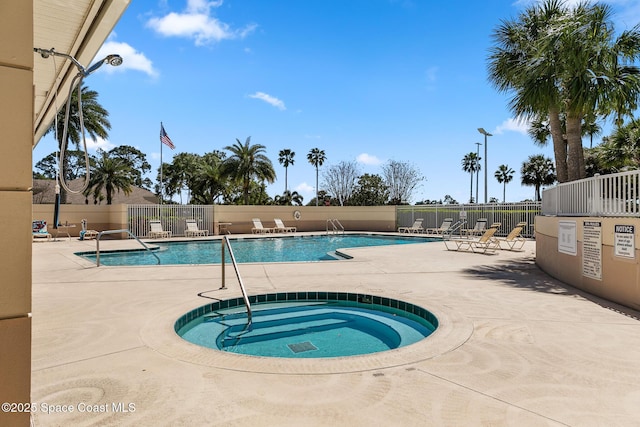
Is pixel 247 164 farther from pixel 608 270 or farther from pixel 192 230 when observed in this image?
pixel 608 270


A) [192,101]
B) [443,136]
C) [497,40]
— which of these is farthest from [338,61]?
[443,136]

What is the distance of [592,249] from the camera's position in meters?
6.29

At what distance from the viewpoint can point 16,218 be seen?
4.89 ft

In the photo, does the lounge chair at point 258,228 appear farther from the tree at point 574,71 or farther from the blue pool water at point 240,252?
the tree at point 574,71

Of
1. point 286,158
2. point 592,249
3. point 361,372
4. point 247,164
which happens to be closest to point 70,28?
point 361,372

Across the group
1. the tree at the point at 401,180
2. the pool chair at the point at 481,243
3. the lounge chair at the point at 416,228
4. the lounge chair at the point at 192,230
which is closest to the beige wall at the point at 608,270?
the pool chair at the point at 481,243

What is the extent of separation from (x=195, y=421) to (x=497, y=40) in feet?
41.2

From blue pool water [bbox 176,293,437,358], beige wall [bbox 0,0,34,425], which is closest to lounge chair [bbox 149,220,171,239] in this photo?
blue pool water [bbox 176,293,437,358]

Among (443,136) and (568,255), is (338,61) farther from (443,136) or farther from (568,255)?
(443,136)

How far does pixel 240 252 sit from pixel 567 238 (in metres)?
10.9

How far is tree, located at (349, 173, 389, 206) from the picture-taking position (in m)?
45.4

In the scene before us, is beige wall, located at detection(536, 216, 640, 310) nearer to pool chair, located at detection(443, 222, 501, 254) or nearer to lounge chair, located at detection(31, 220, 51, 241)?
pool chair, located at detection(443, 222, 501, 254)

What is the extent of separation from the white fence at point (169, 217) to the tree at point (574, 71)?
17.0 metres

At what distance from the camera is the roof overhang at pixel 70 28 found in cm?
289
